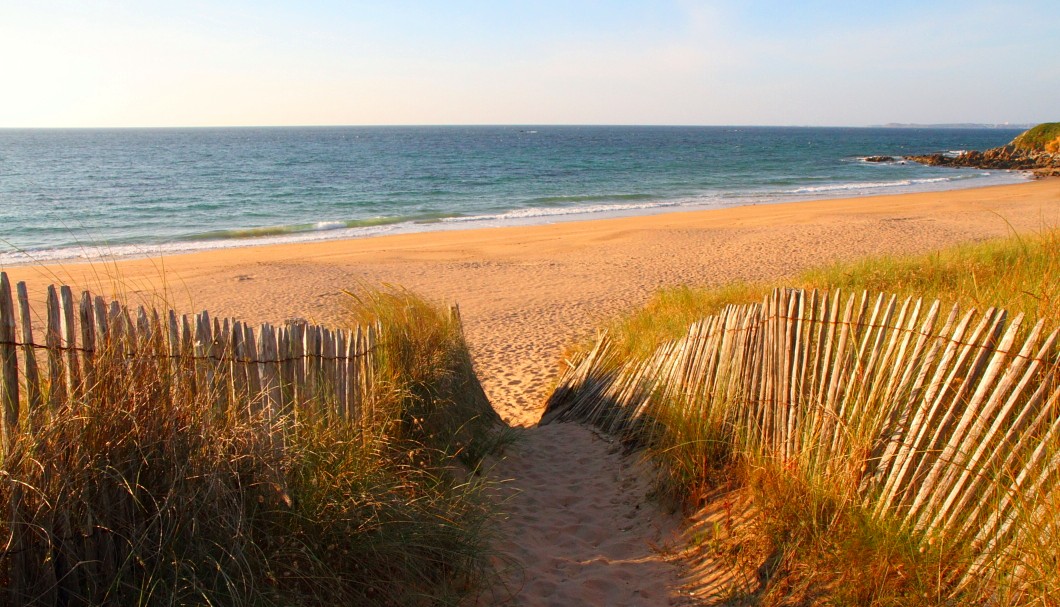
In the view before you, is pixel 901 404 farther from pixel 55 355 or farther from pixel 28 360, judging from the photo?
pixel 28 360

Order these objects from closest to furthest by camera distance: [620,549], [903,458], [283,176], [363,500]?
[363,500] < [903,458] < [620,549] < [283,176]

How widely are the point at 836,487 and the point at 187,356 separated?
292 centimetres

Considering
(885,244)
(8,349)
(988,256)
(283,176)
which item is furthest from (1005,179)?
(8,349)

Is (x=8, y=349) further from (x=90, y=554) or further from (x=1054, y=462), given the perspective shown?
(x=1054, y=462)

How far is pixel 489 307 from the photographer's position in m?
12.2

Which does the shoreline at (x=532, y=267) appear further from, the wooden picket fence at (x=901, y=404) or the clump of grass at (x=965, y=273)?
the wooden picket fence at (x=901, y=404)

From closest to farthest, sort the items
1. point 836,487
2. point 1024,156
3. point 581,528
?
point 836,487 → point 581,528 → point 1024,156

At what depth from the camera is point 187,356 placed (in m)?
3.05

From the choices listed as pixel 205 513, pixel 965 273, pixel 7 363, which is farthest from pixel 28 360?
pixel 965 273

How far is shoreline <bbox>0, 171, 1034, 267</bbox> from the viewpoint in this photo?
18328 millimetres

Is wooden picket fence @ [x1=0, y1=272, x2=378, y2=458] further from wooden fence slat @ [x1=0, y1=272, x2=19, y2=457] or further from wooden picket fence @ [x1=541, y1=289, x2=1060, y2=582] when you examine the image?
wooden picket fence @ [x1=541, y1=289, x2=1060, y2=582]

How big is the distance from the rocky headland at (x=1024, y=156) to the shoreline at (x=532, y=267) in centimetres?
2590

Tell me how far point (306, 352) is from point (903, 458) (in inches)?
114

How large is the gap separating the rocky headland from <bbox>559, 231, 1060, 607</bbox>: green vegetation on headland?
48.5 m
